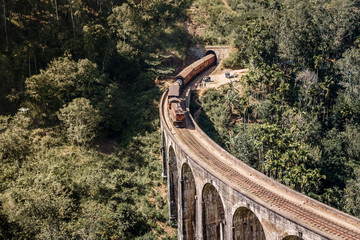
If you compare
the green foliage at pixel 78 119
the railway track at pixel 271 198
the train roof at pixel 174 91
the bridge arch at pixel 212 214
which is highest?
the train roof at pixel 174 91

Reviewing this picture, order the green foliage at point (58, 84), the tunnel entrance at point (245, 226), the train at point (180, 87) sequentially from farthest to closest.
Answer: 1. the green foliage at point (58, 84)
2. the train at point (180, 87)
3. the tunnel entrance at point (245, 226)

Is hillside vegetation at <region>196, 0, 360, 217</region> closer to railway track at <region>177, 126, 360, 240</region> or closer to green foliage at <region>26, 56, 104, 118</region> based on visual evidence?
railway track at <region>177, 126, 360, 240</region>

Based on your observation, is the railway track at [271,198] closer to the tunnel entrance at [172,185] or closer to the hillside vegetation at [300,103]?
the tunnel entrance at [172,185]

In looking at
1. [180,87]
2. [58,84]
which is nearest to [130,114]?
[180,87]

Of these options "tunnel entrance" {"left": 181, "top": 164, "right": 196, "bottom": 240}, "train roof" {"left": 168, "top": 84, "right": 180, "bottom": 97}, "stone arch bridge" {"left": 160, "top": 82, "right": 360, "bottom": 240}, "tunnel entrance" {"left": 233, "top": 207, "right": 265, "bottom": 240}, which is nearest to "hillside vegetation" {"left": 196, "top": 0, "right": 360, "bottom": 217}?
"train roof" {"left": 168, "top": 84, "right": 180, "bottom": 97}

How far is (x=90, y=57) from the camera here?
6350 cm

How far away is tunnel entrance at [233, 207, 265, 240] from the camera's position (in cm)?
3197

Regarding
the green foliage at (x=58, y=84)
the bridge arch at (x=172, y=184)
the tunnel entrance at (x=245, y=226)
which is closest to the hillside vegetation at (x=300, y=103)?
the bridge arch at (x=172, y=184)

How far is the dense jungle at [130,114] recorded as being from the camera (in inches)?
1682

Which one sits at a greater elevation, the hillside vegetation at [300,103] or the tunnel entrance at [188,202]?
the hillside vegetation at [300,103]

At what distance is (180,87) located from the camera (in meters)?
67.9

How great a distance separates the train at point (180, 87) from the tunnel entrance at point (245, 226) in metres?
21.3

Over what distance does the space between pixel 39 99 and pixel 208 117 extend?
106 feet

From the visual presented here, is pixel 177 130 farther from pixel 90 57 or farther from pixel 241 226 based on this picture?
pixel 90 57
